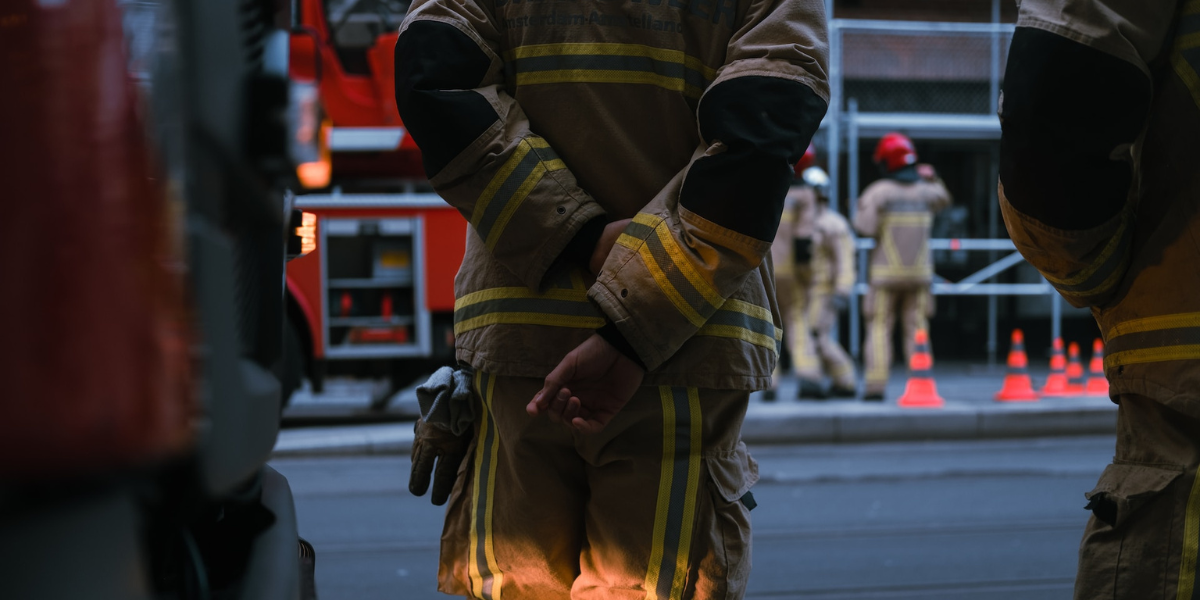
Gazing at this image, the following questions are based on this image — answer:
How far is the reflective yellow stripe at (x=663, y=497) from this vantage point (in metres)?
1.79

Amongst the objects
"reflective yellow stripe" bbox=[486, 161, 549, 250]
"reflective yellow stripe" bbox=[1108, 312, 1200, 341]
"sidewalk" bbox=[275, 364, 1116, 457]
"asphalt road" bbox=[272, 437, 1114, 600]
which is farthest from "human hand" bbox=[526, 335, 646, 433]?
"sidewalk" bbox=[275, 364, 1116, 457]

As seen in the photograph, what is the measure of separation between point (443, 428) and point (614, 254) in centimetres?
52

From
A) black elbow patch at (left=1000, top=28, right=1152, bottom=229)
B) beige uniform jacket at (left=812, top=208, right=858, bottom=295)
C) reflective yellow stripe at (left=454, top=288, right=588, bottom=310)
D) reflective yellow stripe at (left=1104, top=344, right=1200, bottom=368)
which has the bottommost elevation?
beige uniform jacket at (left=812, top=208, right=858, bottom=295)

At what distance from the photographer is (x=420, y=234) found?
8.02 meters

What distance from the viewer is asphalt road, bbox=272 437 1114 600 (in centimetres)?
403

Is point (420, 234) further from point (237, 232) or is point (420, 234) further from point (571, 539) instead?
point (237, 232)

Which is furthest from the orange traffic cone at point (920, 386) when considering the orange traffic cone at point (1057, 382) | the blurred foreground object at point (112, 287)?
the blurred foreground object at point (112, 287)

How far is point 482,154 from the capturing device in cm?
178

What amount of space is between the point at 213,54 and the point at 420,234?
7114mm

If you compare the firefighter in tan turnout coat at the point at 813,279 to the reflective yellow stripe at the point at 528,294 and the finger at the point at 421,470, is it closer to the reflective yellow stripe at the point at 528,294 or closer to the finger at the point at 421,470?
the finger at the point at 421,470

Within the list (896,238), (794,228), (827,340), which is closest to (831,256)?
(794,228)

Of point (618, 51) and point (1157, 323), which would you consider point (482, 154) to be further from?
point (1157, 323)

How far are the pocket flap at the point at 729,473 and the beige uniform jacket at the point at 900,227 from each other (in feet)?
25.6

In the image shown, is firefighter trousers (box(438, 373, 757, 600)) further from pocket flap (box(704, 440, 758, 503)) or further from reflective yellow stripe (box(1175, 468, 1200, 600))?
reflective yellow stripe (box(1175, 468, 1200, 600))
